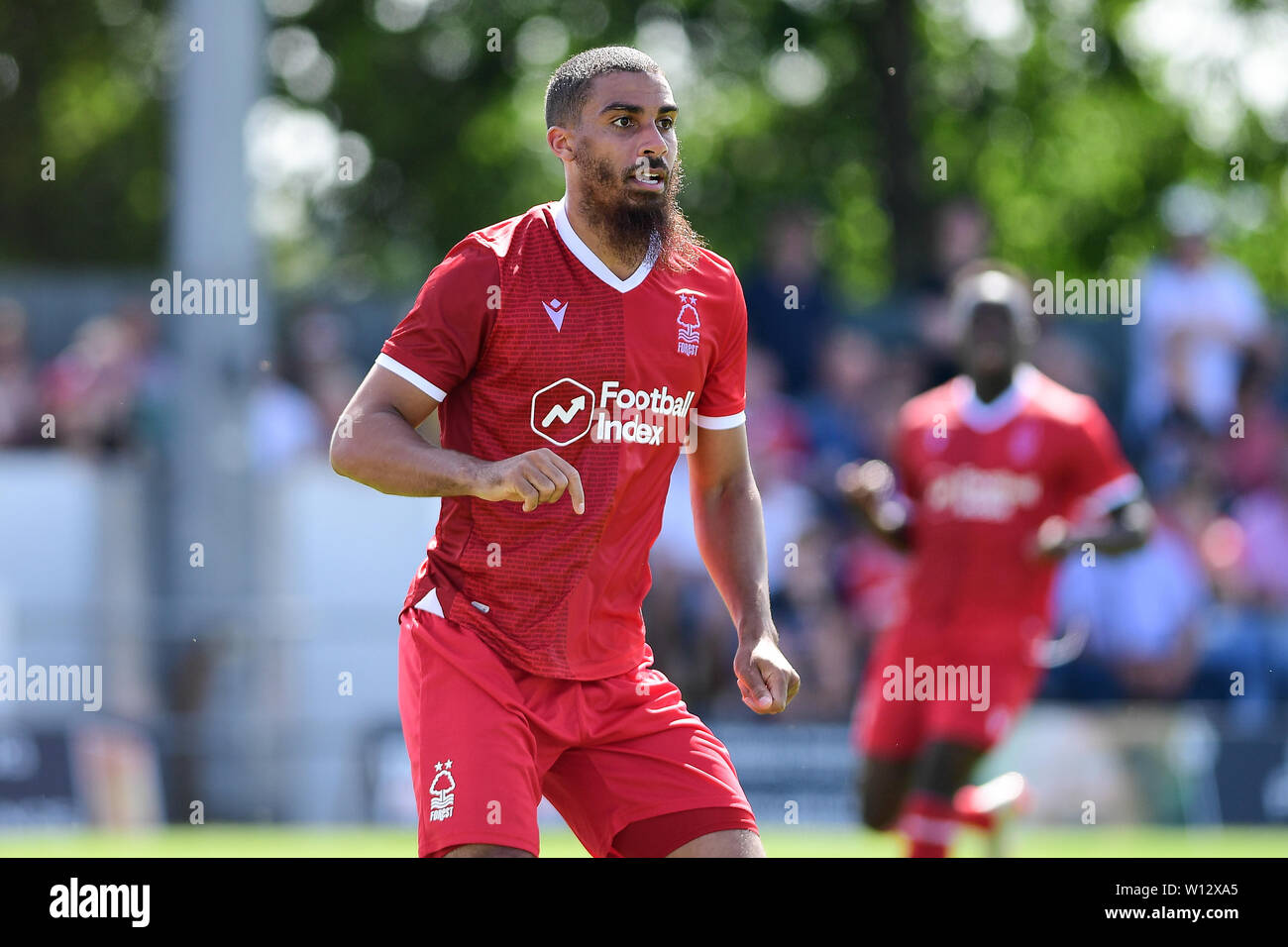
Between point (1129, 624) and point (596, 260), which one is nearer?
point (596, 260)

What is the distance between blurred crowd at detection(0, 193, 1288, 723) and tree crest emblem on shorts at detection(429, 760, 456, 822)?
815 cm

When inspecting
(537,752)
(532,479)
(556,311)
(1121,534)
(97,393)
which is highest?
(97,393)

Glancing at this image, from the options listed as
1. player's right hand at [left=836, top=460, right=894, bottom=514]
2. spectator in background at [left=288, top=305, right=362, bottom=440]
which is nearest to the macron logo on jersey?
player's right hand at [left=836, top=460, right=894, bottom=514]

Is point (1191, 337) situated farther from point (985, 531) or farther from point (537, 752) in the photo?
point (537, 752)

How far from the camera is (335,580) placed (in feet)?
47.9

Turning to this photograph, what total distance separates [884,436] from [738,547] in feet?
28.3

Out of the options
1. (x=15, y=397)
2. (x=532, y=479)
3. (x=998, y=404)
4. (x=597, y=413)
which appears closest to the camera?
(x=532, y=479)

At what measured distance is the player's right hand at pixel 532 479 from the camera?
4844 millimetres

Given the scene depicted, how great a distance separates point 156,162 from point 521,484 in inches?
1055

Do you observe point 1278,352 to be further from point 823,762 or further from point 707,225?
point 707,225


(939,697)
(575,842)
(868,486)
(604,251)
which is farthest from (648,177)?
(575,842)

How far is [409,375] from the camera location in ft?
17.6

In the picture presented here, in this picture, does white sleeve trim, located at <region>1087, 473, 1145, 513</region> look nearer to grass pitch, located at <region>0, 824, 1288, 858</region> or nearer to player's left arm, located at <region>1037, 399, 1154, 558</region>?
player's left arm, located at <region>1037, 399, 1154, 558</region>
